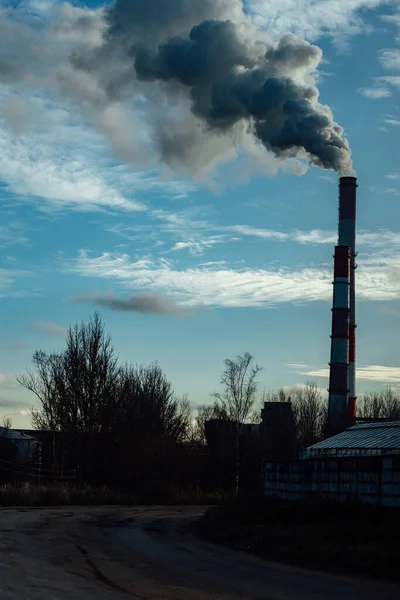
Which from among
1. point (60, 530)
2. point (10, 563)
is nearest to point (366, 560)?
point (10, 563)

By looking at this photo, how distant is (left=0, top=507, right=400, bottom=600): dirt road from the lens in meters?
11.4

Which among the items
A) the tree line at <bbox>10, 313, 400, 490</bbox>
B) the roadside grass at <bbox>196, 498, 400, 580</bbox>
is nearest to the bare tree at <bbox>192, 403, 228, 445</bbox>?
the tree line at <bbox>10, 313, 400, 490</bbox>

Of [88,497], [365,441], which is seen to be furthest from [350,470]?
[88,497]

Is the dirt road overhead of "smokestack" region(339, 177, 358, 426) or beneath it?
beneath

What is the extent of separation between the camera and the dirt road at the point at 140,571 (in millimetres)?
11367

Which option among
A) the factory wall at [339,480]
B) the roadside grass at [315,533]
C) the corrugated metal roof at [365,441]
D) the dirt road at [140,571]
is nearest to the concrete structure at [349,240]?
the corrugated metal roof at [365,441]

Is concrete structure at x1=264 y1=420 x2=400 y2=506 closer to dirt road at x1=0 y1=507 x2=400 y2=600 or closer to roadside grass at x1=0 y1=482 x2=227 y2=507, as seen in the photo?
dirt road at x1=0 y1=507 x2=400 y2=600

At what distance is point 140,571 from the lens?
1378 cm

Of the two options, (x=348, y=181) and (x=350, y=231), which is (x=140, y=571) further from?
(x=350, y=231)

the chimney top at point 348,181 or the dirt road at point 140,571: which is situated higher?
the chimney top at point 348,181

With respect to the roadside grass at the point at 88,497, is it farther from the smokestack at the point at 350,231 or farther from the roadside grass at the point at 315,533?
the smokestack at the point at 350,231

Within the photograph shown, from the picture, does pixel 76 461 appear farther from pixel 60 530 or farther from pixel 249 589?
pixel 249 589

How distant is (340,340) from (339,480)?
24361 mm

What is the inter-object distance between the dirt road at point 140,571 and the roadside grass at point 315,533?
752 millimetres
